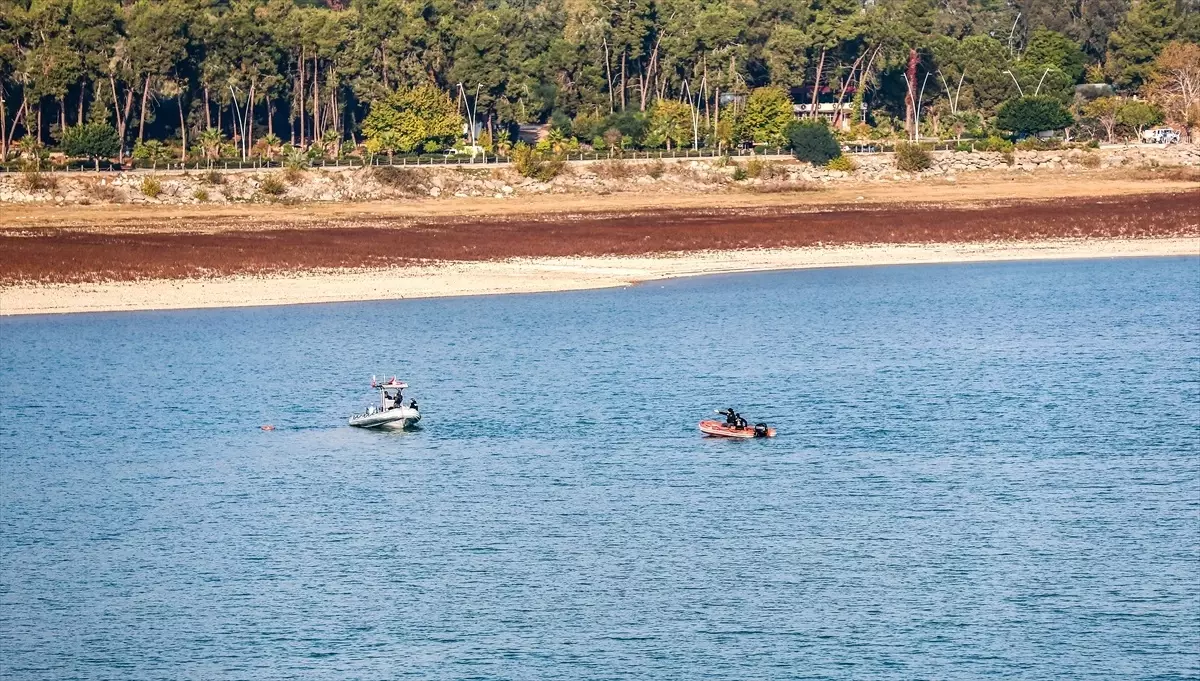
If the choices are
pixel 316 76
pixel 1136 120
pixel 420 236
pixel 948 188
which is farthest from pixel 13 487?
pixel 1136 120

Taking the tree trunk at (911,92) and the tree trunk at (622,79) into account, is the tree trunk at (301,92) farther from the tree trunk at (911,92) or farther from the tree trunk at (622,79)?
the tree trunk at (911,92)

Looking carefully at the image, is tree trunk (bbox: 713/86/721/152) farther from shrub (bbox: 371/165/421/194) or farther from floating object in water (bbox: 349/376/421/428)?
floating object in water (bbox: 349/376/421/428)

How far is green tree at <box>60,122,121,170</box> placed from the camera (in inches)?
6152

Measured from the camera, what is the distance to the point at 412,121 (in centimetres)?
17350

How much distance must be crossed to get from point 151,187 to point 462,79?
42.5m

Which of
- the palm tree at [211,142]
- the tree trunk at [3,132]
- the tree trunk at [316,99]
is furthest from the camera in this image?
the tree trunk at [316,99]

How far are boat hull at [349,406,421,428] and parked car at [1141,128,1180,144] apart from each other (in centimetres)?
14023

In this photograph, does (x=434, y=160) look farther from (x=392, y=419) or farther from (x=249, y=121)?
(x=392, y=419)

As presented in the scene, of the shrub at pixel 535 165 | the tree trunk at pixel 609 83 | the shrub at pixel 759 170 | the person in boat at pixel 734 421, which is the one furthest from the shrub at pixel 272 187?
the person in boat at pixel 734 421

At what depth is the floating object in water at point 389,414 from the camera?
6044cm

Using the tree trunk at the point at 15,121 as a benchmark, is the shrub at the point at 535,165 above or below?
below

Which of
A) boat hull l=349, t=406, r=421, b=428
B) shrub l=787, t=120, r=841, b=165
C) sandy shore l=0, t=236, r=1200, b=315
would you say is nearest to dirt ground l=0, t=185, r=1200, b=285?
sandy shore l=0, t=236, r=1200, b=315

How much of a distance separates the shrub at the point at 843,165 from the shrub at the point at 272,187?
50.4m

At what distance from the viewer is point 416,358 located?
250 feet
